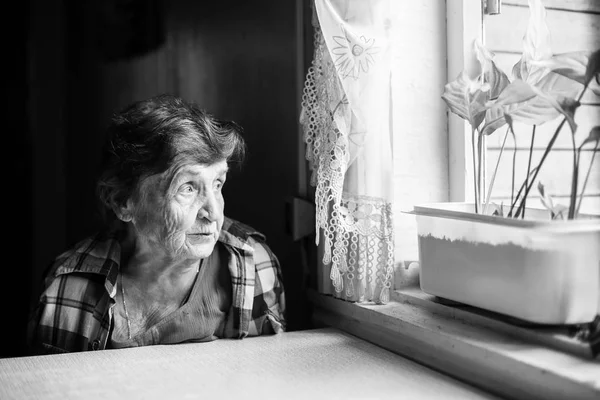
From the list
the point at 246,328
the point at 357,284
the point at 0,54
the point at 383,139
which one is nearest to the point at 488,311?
the point at 357,284

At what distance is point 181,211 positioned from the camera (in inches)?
55.4

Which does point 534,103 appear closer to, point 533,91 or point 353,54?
point 533,91

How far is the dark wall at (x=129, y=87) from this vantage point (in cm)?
232

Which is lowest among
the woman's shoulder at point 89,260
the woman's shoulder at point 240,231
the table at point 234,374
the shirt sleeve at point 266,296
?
the table at point 234,374

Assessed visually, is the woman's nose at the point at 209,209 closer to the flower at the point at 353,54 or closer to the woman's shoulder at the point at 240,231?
the woman's shoulder at the point at 240,231

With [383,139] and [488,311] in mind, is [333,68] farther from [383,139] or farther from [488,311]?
[488,311]

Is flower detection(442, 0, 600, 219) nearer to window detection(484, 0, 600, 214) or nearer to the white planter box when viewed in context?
the white planter box

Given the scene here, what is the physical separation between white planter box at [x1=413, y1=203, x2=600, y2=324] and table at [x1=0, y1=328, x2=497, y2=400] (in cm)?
16

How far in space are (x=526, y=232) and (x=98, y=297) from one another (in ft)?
3.10

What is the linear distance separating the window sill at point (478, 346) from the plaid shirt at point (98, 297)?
200 millimetres

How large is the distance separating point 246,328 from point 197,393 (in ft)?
1.32

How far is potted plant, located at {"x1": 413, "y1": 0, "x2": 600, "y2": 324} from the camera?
1036 millimetres

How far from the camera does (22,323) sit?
2311 mm

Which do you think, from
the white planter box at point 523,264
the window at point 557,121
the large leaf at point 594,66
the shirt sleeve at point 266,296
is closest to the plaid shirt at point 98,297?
A: the shirt sleeve at point 266,296
